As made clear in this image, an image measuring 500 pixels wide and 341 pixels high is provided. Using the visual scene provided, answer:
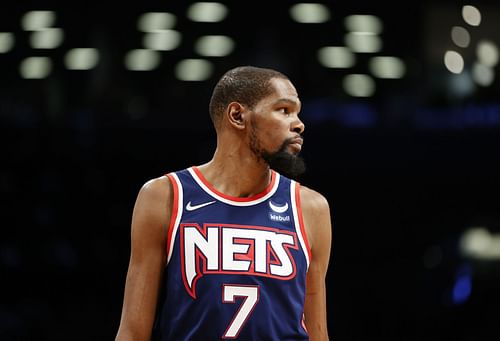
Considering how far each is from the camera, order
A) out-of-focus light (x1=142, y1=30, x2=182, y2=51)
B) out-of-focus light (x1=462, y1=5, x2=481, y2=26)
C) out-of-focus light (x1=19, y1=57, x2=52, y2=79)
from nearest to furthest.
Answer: out-of-focus light (x1=142, y1=30, x2=182, y2=51)
out-of-focus light (x1=462, y1=5, x2=481, y2=26)
out-of-focus light (x1=19, y1=57, x2=52, y2=79)

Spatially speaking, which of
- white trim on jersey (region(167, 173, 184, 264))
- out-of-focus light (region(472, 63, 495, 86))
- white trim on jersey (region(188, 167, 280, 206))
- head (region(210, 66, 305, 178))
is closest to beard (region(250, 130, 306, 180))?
head (region(210, 66, 305, 178))

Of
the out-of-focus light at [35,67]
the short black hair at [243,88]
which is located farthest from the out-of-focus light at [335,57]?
the short black hair at [243,88]

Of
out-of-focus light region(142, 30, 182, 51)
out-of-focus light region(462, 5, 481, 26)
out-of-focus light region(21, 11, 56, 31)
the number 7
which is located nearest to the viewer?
the number 7

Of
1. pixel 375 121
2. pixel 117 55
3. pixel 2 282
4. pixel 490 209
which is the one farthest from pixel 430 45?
pixel 2 282

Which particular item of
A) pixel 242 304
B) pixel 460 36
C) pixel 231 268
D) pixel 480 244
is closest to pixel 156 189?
pixel 231 268

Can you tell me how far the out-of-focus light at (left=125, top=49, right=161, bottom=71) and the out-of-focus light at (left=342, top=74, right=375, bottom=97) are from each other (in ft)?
7.59

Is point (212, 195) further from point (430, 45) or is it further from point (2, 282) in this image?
point (2, 282)

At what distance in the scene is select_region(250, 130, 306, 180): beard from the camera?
2.91 meters

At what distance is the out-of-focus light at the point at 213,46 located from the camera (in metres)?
9.39

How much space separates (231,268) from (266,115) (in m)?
0.58

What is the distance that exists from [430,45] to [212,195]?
7340 mm

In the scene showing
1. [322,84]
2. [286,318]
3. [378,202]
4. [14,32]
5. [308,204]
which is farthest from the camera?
[378,202]

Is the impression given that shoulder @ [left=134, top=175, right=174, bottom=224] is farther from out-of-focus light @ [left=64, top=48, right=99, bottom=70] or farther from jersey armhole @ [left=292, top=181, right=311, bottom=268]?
out-of-focus light @ [left=64, top=48, right=99, bottom=70]

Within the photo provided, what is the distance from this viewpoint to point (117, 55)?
379 inches
